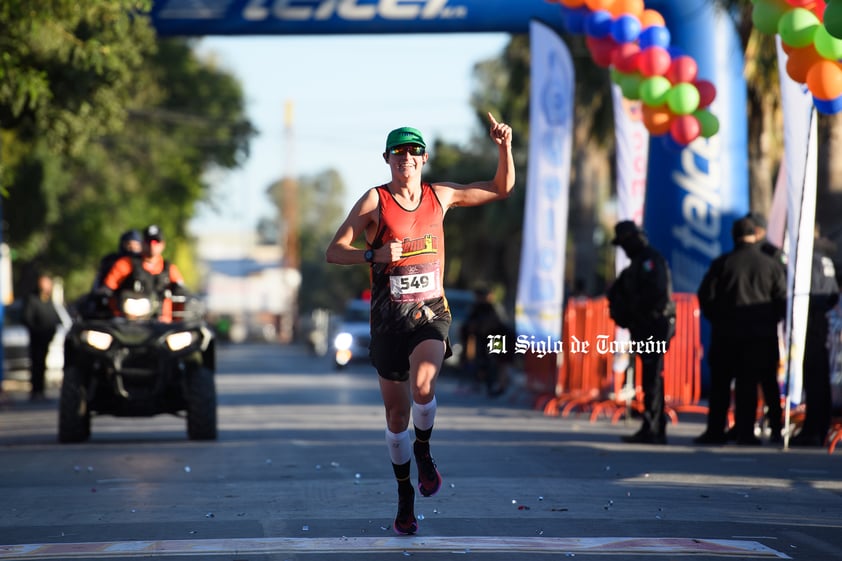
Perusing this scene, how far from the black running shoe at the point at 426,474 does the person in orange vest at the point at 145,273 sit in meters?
6.94

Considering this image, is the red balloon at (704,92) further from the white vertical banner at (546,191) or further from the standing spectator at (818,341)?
the standing spectator at (818,341)

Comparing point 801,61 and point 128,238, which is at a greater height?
point 801,61

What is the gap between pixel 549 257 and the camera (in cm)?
2092

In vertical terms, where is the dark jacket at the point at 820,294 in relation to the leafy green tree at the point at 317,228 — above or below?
below

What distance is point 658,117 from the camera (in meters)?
18.2

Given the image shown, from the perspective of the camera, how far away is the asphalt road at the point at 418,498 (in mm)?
7797

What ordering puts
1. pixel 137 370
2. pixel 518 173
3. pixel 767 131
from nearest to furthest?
1. pixel 137 370
2. pixel 767 131
3. pixel 518 173

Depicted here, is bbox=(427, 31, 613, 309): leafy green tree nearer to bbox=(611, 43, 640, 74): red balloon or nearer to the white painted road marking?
bbox=(611, 43, 640, 74): red balloon

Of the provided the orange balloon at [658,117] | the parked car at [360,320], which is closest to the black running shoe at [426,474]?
the orange balloon at [658,117]

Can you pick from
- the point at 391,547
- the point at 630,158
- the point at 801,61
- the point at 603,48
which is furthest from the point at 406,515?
the point at 630,158

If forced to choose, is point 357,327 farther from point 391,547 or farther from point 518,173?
point 391,547

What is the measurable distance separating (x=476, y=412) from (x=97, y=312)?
642cm

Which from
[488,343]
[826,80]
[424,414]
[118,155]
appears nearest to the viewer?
[424,414]

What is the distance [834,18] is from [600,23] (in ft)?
25.6
